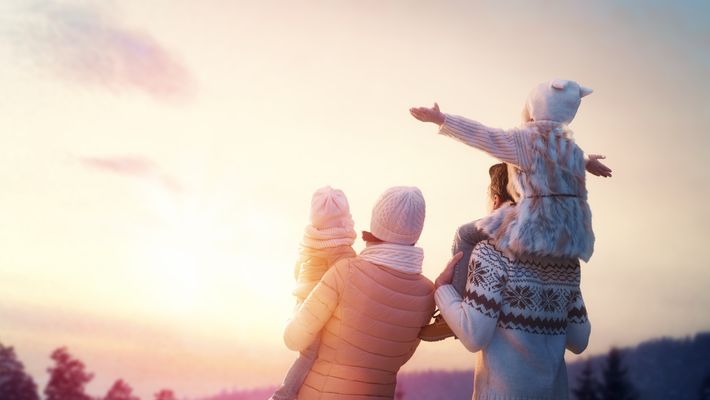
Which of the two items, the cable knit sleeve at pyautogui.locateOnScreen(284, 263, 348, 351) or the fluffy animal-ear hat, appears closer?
the cable knit sleeve at pyautogui.locateOnScreen(284, 263, 348, 351)

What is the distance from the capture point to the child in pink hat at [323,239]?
10.4 ft

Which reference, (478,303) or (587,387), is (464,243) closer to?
(478,303)

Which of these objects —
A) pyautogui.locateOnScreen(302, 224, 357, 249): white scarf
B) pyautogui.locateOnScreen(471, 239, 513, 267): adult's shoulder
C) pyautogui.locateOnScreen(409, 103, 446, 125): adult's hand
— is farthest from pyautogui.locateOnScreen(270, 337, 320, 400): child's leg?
pyautogui.locateOnScreen(409, 103, 446, 125): adult's hand

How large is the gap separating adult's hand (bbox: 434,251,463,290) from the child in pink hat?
38 cm

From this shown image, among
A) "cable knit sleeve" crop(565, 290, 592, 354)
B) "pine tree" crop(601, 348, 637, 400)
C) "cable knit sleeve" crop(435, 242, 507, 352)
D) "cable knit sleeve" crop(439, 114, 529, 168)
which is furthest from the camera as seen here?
"pine tree" crop(601, 348, 637, 400)

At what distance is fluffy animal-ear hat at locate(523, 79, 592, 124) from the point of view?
3180 millimetres

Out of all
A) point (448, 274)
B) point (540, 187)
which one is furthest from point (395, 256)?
point (540, 187)

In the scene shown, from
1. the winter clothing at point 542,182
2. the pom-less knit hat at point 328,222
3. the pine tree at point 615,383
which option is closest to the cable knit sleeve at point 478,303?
the winter clothing at point 542,182

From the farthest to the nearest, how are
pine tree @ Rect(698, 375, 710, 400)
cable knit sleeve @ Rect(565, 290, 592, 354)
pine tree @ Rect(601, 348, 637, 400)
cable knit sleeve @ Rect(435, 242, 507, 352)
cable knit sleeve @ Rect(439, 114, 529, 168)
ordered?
pine tree @ Rect(601, 348, 637, 400) → pine tree @ Rect(698, 375, 710, 400) → cable knit sleeve @ Rect(565, 290, 592, 354) → cable knit sleeve @ Rect(439, 114, 529, 168) → cable knit sleeve @ Rect(435, 242, 507, 352)

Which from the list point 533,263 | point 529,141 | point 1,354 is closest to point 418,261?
point 533,263

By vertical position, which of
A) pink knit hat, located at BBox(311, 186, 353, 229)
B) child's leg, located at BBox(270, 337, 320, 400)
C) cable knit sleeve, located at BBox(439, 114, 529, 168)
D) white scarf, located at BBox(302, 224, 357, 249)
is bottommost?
child's leg, located at BBox(270, 337, 320, 400)

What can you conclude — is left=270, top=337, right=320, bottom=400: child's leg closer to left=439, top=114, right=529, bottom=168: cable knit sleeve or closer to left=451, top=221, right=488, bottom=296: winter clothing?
left=451, top=221, right=488, bottom=296: winter clothing

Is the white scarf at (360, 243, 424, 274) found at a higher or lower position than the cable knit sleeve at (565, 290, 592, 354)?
higher

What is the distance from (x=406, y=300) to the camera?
9.94 feet
